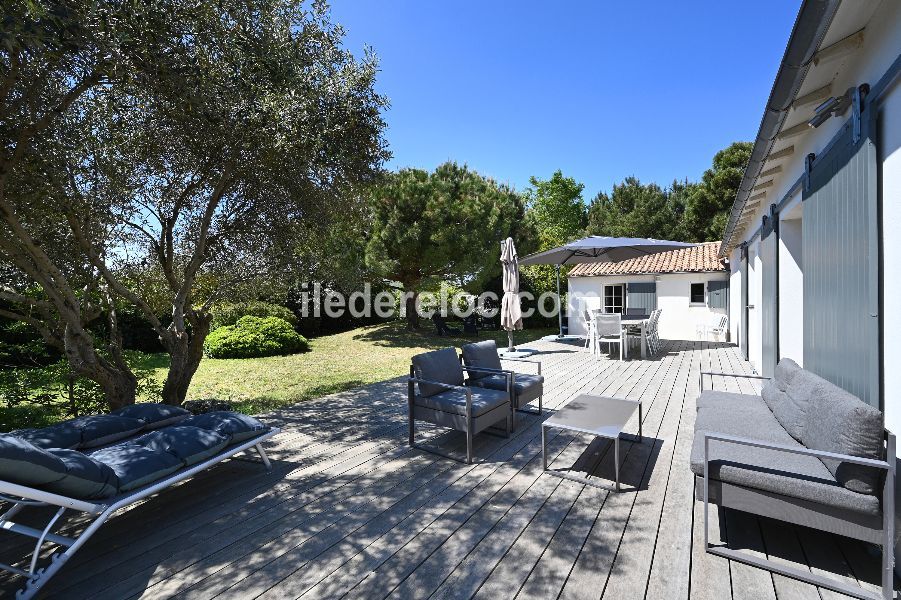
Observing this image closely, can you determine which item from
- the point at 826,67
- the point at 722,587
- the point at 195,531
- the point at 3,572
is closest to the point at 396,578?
the point at 195,531

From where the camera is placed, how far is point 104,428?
3289mm

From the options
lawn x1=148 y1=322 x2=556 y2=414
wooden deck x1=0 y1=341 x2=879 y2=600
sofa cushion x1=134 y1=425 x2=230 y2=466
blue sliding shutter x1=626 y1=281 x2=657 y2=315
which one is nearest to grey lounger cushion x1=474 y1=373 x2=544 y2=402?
wooden deck x1=0 y1=341 x2=879 y2=600

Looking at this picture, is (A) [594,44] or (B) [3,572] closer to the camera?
(B) [3,572]

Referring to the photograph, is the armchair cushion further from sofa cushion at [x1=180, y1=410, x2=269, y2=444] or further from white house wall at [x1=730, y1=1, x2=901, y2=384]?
sofa cushion at [x1=180, y1=410, x2=269, y2=444]

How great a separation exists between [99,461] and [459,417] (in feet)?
8.61

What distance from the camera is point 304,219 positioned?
18.9 ft

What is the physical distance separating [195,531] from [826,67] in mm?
5448

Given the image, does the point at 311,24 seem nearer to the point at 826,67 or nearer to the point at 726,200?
the point at 826,67

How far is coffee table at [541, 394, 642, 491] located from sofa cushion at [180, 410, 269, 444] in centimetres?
244

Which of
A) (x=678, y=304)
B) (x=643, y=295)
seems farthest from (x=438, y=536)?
(x=678, y=304)

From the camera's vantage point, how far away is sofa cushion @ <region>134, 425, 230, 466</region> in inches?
114

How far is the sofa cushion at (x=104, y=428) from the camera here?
3166 mm

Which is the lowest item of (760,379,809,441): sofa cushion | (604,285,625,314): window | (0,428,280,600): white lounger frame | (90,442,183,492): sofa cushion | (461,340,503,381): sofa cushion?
(0,428,280,600): white lounger frame

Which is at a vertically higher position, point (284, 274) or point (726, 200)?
point (726, 200)
